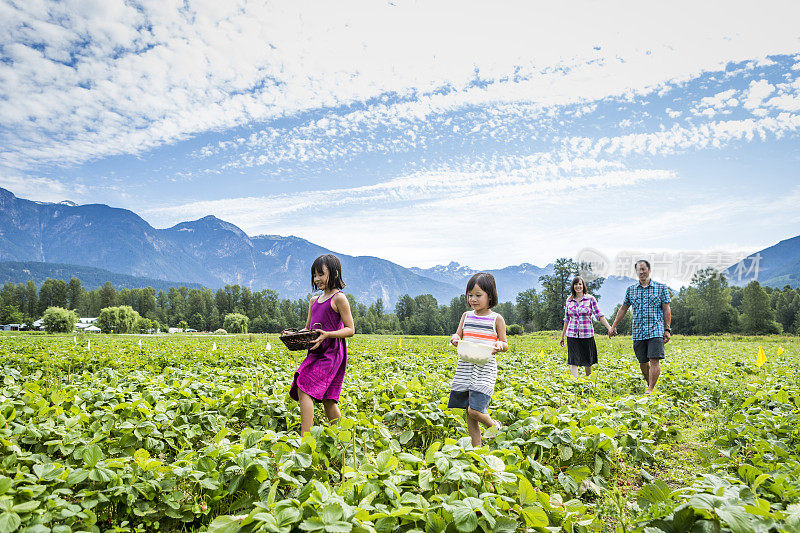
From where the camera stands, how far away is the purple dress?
190 inches

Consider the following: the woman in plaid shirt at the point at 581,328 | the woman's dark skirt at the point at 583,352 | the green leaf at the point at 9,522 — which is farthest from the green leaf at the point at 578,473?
the woman's dark skirt at the point at 583,352

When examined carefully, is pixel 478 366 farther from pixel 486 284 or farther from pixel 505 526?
pixel 505 526

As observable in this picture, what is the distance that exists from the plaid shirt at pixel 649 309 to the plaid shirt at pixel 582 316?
101 centimetres

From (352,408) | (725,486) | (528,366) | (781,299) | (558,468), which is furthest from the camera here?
(781,299)

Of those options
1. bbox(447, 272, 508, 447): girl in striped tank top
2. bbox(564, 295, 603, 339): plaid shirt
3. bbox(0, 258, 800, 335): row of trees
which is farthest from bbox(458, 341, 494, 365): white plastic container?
bbox(0, 258, 800, 335): row of trees

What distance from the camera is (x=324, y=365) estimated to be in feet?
16.0

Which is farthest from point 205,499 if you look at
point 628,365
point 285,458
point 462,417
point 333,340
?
point 628,365

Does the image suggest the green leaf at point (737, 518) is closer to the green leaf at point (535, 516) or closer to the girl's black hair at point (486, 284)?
the green leaf at point (535, 516)

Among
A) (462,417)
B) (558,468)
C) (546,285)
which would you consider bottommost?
(558,468)

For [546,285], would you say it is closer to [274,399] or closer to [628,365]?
[628,365]

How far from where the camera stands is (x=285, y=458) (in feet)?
11.6

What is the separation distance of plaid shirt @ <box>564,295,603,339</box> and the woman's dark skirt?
0.11 m

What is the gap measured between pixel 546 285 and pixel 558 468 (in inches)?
3064

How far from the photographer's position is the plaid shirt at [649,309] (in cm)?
803
